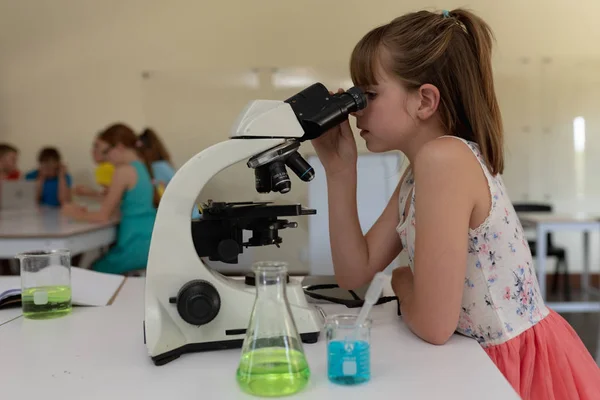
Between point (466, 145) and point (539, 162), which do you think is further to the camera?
point (539, 162)

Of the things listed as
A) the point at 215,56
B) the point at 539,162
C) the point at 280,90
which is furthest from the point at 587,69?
the point at 215,56

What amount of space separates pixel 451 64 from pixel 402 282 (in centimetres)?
40

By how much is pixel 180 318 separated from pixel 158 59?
4.41 meters

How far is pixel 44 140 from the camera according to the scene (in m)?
4.96

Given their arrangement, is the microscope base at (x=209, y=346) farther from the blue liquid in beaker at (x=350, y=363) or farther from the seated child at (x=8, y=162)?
the seated child at (x=8, y=162)

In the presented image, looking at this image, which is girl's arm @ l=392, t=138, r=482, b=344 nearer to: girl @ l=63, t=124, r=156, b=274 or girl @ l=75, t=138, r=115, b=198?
girl @ l=63, t=124, r=156, b=274

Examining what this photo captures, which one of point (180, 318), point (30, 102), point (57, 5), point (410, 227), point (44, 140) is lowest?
point (180, 318)

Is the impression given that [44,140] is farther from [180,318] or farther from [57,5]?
[180,318]

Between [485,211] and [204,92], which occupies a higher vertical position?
[204,92]

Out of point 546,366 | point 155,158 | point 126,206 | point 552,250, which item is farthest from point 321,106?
point 552,250

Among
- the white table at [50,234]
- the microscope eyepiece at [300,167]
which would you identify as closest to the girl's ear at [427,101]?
the microscope eyepiece at [300,167]

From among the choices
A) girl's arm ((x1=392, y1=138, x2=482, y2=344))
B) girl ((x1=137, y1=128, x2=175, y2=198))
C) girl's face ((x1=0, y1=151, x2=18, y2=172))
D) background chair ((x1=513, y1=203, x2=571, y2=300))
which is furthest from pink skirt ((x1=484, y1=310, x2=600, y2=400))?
girl's face ((x1=0, y1=151, x2=18, y2=172))

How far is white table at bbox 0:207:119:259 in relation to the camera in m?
2.53

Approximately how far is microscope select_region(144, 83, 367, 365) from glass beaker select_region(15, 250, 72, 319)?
0.38 m
